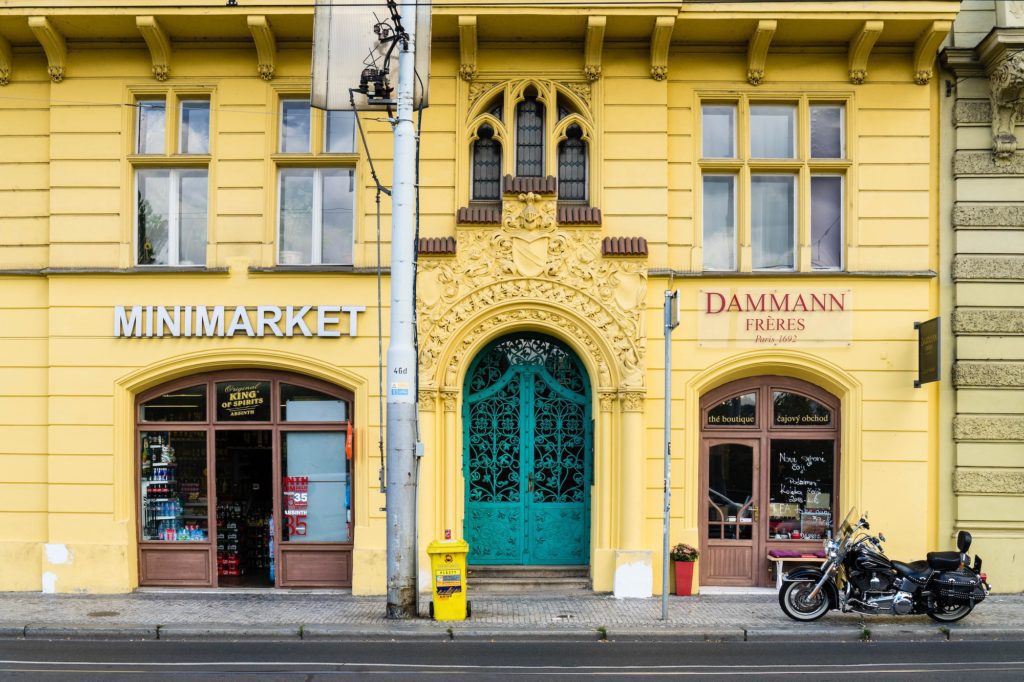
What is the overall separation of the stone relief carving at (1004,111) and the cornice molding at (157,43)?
11973mm

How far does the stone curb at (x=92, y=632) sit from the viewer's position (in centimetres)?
1080

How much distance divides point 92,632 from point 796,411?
32.5 ft

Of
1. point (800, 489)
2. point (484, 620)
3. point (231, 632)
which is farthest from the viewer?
point (800, 489)

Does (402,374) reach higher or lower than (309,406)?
higher

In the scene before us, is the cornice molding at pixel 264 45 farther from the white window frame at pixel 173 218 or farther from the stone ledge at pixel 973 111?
the stone ledge at pixel 973 111

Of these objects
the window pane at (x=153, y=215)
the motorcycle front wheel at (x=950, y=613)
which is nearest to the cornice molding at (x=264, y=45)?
the window pane at (x=153, y=215)

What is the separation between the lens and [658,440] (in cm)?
1310

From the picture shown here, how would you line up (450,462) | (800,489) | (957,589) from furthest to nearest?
(800,489)
(450,462)
(957,589)

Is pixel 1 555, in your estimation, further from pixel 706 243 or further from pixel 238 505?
pixel 706 243

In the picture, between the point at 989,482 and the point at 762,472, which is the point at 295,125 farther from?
the point at 989,482

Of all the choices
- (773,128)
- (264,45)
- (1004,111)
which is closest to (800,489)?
(773,128)

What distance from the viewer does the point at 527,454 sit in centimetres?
1348

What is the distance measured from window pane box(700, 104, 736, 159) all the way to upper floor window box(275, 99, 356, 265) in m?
5.30

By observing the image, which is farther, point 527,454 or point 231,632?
point 527,454
